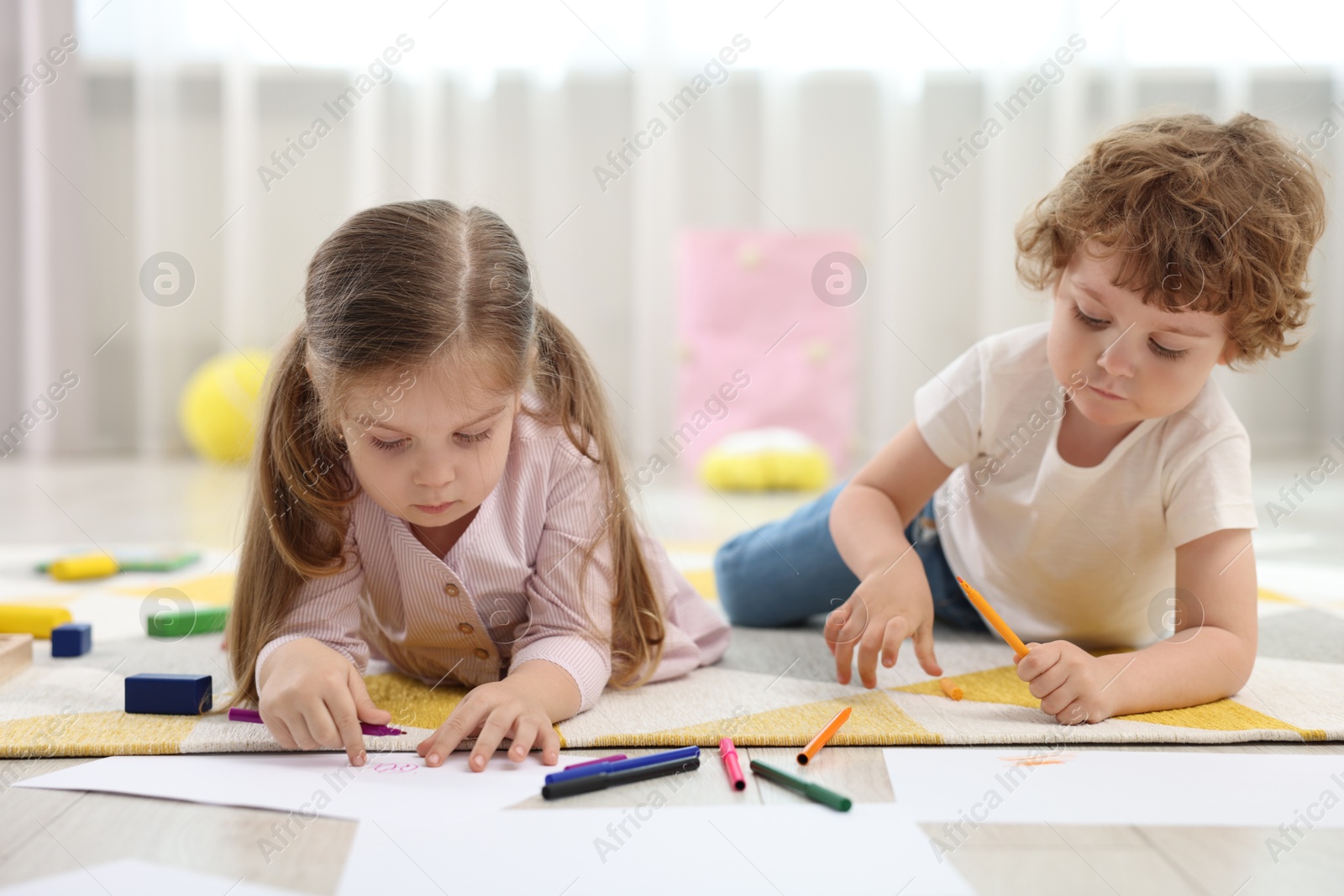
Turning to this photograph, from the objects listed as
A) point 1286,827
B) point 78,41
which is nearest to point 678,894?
point 1286,827

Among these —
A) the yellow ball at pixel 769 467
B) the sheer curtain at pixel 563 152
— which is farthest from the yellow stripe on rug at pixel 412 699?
the sheer curtain at pixel 563 152

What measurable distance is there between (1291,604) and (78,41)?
2825mm

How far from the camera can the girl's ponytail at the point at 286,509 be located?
0.84 meters

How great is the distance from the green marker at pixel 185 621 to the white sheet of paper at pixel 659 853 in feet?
1.75

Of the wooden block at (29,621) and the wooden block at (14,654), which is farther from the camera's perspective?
the wooden block at (29,621)

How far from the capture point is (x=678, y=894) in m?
0.57

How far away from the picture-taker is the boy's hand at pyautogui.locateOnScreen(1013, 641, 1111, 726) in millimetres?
817

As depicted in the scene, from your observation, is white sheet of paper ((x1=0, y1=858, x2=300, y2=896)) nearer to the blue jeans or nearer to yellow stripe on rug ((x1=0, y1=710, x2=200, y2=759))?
yellow stripe on rug ((x1=0, y1=710, x2=200, y2=759))

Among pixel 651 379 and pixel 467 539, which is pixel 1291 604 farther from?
pixel 651 379

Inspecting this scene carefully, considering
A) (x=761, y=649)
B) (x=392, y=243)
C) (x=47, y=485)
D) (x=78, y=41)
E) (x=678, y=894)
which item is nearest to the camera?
(x=678, y=894)

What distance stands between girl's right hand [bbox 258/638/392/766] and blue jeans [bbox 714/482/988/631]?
20.9 inches

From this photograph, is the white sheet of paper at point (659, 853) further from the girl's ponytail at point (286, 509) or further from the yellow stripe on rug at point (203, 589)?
the yellow stripe on rug at point (203, 589)

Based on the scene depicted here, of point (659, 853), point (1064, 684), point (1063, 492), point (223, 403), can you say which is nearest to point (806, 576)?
point (1063, 492)

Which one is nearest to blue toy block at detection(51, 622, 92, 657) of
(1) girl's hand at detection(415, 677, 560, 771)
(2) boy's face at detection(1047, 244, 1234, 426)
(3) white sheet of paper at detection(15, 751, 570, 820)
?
(3) white sheet of paper at detection(15, 751, 570, 820)
